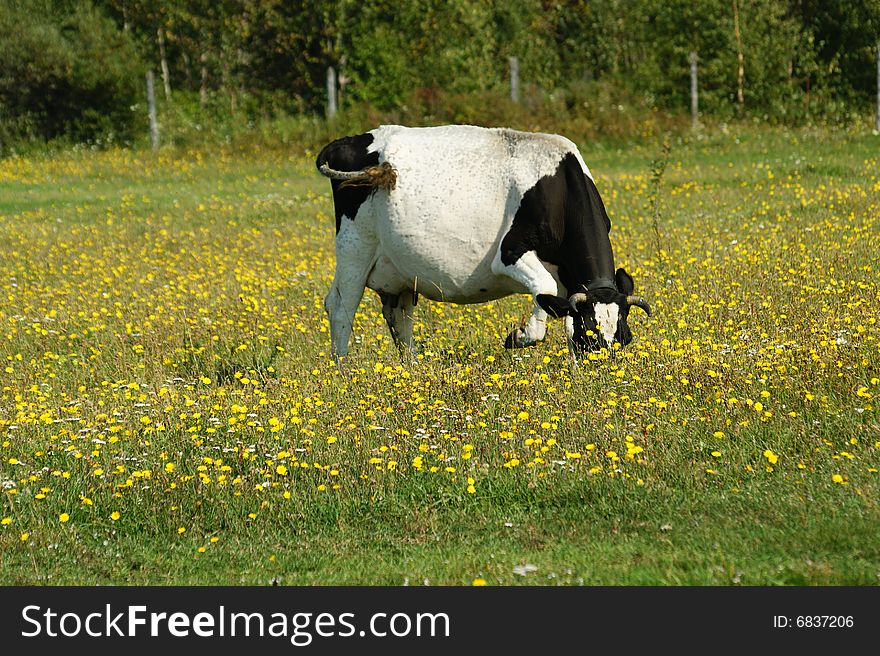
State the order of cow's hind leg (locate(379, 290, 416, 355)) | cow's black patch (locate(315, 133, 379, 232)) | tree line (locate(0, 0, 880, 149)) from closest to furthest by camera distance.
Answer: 1. cow's black patch (locate(315, 133, 379, 232))
2. cow's hind leg (locate(379, 290, 416, 355))
3. tree line (locate(0, 0, 880, 149))

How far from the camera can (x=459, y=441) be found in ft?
24.4

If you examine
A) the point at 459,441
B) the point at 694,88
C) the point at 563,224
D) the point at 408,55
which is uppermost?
the point at 563,224

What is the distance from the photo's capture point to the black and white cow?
357 inches

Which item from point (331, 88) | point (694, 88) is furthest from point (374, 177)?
point (331, 88)

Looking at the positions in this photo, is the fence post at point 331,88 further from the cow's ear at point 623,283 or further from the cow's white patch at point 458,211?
the cow's ear at point 623,283

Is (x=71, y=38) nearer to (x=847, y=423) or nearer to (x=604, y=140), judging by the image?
(x=604, y=140)

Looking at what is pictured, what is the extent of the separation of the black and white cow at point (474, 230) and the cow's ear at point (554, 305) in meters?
0.01

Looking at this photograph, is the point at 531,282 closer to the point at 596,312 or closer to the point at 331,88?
the point at 596,312

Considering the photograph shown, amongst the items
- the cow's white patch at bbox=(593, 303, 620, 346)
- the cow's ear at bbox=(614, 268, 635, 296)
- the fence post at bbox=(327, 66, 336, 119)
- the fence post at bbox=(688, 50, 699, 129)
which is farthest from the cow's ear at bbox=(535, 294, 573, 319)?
the fence post at bbox=(327, 66, 336, 119)

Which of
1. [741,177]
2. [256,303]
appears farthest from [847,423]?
[741,177]

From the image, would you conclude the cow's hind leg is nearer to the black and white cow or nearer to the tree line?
the black and white cow

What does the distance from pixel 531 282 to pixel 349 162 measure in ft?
8.03

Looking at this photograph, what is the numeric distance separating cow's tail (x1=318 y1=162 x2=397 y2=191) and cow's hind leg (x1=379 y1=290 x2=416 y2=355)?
1167 millimetres

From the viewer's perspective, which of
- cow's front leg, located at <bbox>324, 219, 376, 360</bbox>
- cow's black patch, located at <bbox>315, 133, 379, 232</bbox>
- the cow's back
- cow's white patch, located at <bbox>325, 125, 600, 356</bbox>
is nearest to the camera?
cow's white patch, located at <bbox>325, 125, 600, 356</bbox>
